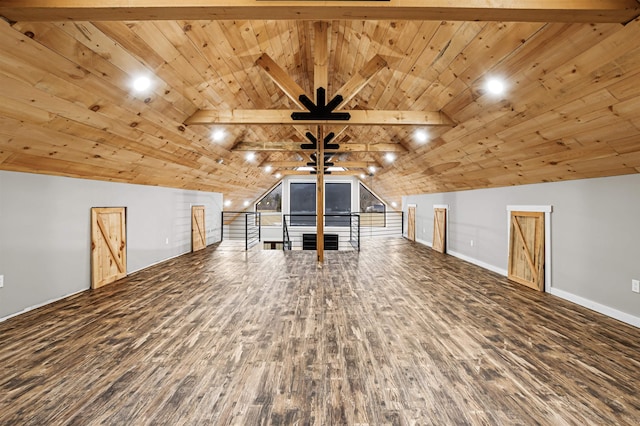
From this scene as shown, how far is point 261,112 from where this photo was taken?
4582mm

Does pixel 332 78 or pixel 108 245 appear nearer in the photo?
pixel 108 245

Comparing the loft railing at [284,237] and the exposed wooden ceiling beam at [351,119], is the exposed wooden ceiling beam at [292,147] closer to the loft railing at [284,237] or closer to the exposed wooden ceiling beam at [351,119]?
the exposed wooden ceiling beam at [351,119]

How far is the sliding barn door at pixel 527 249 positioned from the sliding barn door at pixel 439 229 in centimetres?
273

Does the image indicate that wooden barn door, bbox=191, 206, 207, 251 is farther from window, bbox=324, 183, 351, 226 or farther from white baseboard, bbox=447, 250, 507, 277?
white baseboard, bbox=447, 250, 507, 277

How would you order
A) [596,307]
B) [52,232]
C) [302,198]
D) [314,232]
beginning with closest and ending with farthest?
1. [596,307]
2. [52,232]
3. [314,232]
4. [302,198]

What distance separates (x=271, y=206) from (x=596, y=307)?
11326 mm

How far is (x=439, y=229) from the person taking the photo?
8.23m

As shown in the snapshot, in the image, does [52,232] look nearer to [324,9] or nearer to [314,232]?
[324,9]

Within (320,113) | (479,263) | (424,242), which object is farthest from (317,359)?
(424,242)

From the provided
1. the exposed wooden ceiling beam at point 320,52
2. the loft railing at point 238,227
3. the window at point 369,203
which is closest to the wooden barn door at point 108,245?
the exposed wooden ceiling beam at point 320,52

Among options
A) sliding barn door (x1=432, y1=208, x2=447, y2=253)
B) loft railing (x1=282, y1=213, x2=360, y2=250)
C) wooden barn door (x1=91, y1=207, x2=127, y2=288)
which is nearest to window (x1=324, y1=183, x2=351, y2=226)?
loft railing (x1=282, y1=213, x2=360, y2=250)

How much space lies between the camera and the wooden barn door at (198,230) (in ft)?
26.4

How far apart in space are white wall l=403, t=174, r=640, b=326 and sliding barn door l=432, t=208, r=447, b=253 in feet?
7.50

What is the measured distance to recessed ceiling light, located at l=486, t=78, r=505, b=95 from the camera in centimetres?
309
